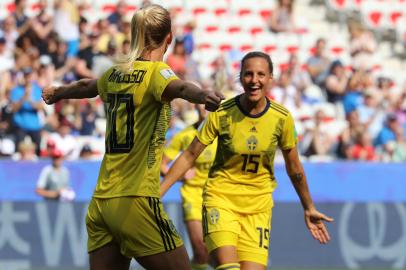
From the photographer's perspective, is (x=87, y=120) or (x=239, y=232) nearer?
(x=239, y=232)

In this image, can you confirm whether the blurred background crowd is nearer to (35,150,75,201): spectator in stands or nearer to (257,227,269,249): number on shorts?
(35,150,75,201): spectator in stands

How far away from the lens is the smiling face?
816 centimetres

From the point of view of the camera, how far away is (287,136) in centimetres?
827

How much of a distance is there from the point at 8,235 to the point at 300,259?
4.05 meters

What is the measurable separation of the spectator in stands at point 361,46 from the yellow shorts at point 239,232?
468 inches

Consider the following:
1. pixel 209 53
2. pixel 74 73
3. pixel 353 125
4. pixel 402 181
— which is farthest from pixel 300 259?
pixel 209 53

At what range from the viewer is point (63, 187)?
14.8 m

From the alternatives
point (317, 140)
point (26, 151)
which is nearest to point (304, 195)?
point (26, 151)

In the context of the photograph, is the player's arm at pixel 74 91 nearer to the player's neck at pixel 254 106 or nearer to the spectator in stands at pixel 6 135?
the player's neck at pixel 254 106

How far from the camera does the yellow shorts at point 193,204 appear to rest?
1132 cm

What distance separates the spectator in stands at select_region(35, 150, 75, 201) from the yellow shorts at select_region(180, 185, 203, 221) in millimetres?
3710

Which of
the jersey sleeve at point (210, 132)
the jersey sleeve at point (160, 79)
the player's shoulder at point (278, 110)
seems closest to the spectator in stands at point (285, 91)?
the player's shoulder at point (278, 110)

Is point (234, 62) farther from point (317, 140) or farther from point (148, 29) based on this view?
point (148, 29)

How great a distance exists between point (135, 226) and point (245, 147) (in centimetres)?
218
